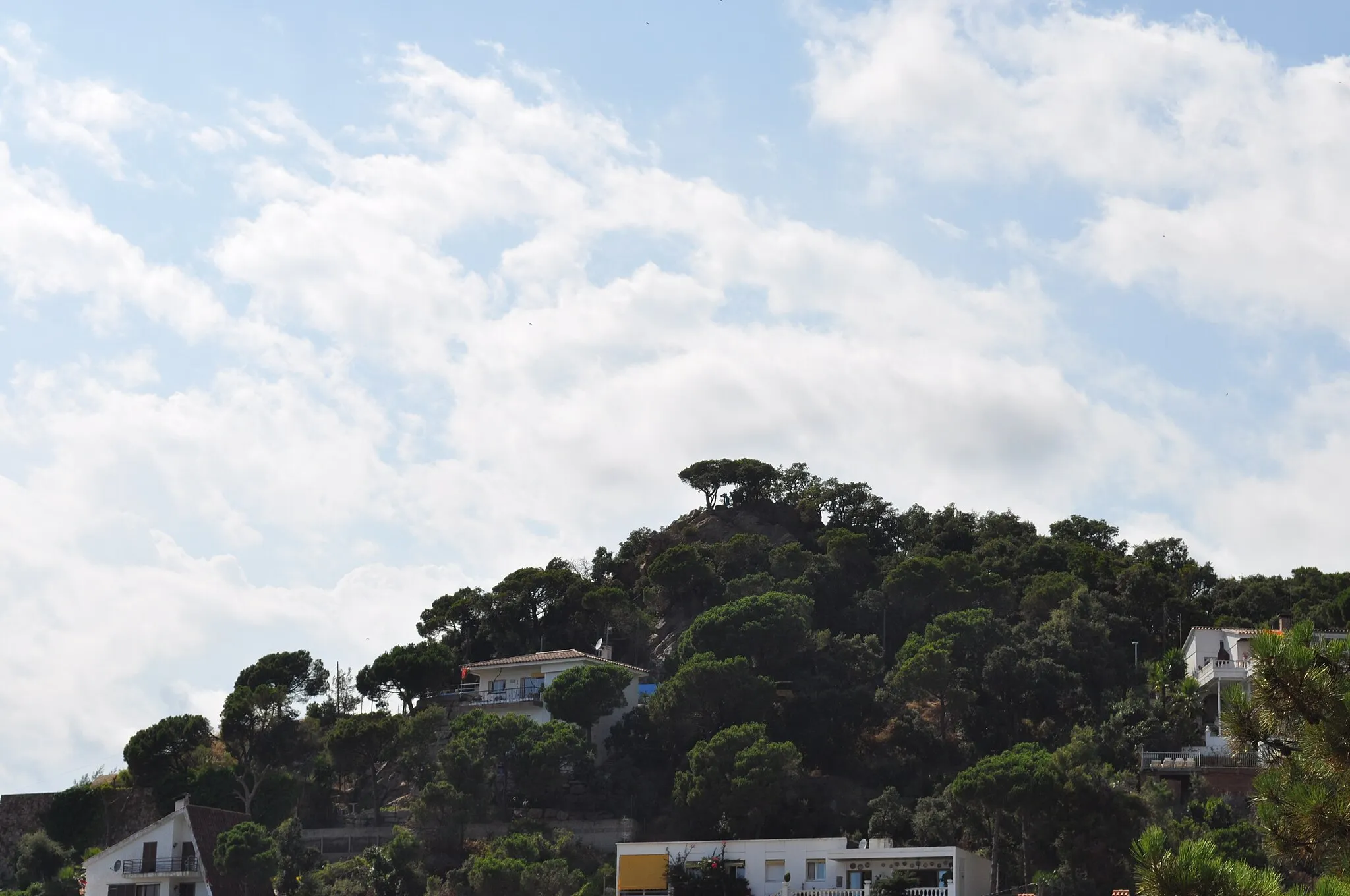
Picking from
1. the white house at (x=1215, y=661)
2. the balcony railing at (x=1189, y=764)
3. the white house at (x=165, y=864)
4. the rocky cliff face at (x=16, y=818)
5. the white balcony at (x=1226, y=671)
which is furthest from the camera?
the rocky cliff face at (x=16, y=818)

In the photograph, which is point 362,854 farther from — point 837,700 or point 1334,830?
point 1334,830

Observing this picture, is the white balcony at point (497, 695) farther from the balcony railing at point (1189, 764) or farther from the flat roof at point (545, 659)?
the balcony railing at point (1189, 764)

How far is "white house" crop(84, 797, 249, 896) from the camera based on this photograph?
189 ft

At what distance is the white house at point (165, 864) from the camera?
57750 mm

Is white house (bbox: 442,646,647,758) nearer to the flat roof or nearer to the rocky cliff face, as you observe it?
the flat roof

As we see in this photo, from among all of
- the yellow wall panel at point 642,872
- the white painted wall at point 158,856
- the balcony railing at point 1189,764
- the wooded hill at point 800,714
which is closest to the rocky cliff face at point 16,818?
the wooded hill at point 800,714

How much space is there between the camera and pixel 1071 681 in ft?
206

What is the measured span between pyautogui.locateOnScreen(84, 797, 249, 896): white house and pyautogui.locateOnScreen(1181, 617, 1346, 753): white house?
37506 millimetres

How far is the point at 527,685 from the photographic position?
72.4 meters

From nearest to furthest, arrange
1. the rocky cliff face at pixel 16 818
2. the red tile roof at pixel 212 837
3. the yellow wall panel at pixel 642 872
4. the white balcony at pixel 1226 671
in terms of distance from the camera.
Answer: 1. the yellow wall panel at pixel 642 872
2. the white balcony at pixel 1226 671
3. the red tile roof at pixel 212 837
4. the rocky cliff face at pixel 16 818

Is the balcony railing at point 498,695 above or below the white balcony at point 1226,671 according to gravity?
below

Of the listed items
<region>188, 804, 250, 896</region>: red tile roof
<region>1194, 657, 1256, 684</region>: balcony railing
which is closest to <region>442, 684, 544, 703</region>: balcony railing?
<region>188, 804, 250, 896</region>: red tile roof

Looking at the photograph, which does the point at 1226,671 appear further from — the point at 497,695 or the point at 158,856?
the point at 158,856

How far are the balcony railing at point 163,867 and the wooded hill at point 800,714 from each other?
418cm
